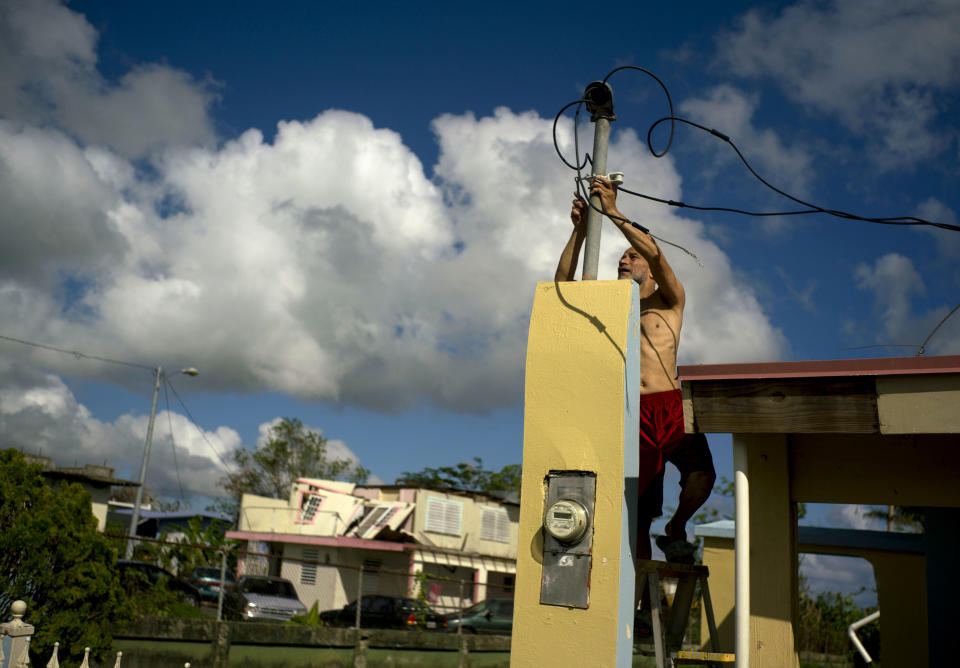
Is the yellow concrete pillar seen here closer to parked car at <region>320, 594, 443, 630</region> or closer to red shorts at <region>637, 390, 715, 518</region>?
red shorts at <region>637, 390, 715, 518</region>

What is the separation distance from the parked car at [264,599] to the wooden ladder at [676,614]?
45.0 feet

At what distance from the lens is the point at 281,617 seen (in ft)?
59.4

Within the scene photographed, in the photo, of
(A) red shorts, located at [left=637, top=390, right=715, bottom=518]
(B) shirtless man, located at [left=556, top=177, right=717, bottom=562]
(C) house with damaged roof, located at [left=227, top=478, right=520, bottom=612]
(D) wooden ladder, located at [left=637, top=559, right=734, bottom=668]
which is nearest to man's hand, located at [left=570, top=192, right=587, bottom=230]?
(B) shirtless man, located at [left=556, top=177, right=717, bottom=562]

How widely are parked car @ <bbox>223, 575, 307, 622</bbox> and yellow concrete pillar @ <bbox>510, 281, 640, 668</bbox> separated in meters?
14.0

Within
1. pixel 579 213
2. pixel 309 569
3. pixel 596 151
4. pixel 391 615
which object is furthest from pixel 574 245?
pixel 309 569

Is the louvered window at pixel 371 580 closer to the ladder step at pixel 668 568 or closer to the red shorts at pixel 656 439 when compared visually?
the red shorts at pixel 656 439

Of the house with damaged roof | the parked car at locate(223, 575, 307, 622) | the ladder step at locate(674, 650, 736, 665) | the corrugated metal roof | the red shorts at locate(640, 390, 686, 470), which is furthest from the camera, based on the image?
the house with damaged roof

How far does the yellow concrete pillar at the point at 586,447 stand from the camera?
3.89m

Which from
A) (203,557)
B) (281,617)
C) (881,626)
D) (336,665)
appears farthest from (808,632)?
(203,557)

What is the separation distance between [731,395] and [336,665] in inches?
328

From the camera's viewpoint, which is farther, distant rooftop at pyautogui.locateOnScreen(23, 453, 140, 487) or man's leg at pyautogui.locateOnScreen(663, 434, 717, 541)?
distant rooftop at pyautogui.locateOnScreen(23, 453, 140, 487)

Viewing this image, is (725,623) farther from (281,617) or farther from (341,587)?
(341,587)

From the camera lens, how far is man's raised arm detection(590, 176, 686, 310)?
450 cm

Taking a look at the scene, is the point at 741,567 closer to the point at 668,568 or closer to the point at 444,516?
the point at 668,568
